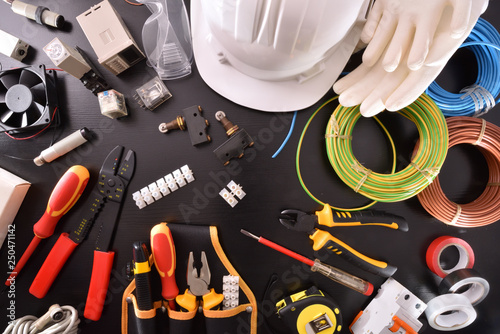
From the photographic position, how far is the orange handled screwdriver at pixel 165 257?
100 cm

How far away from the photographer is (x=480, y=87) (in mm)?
1002

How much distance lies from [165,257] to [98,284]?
297 mm

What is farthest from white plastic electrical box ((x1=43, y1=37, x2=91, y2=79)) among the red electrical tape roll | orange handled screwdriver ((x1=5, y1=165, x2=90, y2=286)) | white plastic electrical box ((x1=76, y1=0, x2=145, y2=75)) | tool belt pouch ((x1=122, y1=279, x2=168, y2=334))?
the red electrical tape roll

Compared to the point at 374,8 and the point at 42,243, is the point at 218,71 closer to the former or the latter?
the point at 374,8

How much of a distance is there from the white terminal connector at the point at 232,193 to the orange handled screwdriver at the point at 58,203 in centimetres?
53

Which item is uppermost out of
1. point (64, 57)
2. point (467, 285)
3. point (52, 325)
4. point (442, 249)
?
point (64, 57)

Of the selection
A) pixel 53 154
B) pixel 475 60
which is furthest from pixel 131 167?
pixel 475 60

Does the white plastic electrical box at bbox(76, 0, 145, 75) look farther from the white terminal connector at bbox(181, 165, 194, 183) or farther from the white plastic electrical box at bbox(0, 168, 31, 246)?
the white plastic electrical box at bbox(0, 168, 31, 246)

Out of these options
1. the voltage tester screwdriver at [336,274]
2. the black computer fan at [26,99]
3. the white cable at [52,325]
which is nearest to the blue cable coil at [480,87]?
the voltage tester screwdriver at [336,274]

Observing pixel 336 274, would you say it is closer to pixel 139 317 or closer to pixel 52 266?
pixel 139 317

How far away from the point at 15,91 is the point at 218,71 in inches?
29.3

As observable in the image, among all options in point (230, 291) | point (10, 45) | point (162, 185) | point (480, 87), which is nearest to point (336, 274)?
point (230, 291)

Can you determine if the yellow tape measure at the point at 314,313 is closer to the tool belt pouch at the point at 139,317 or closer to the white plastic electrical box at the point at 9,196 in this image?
the tool belt pouch at the point at 139,317

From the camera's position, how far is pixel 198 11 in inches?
39.6
